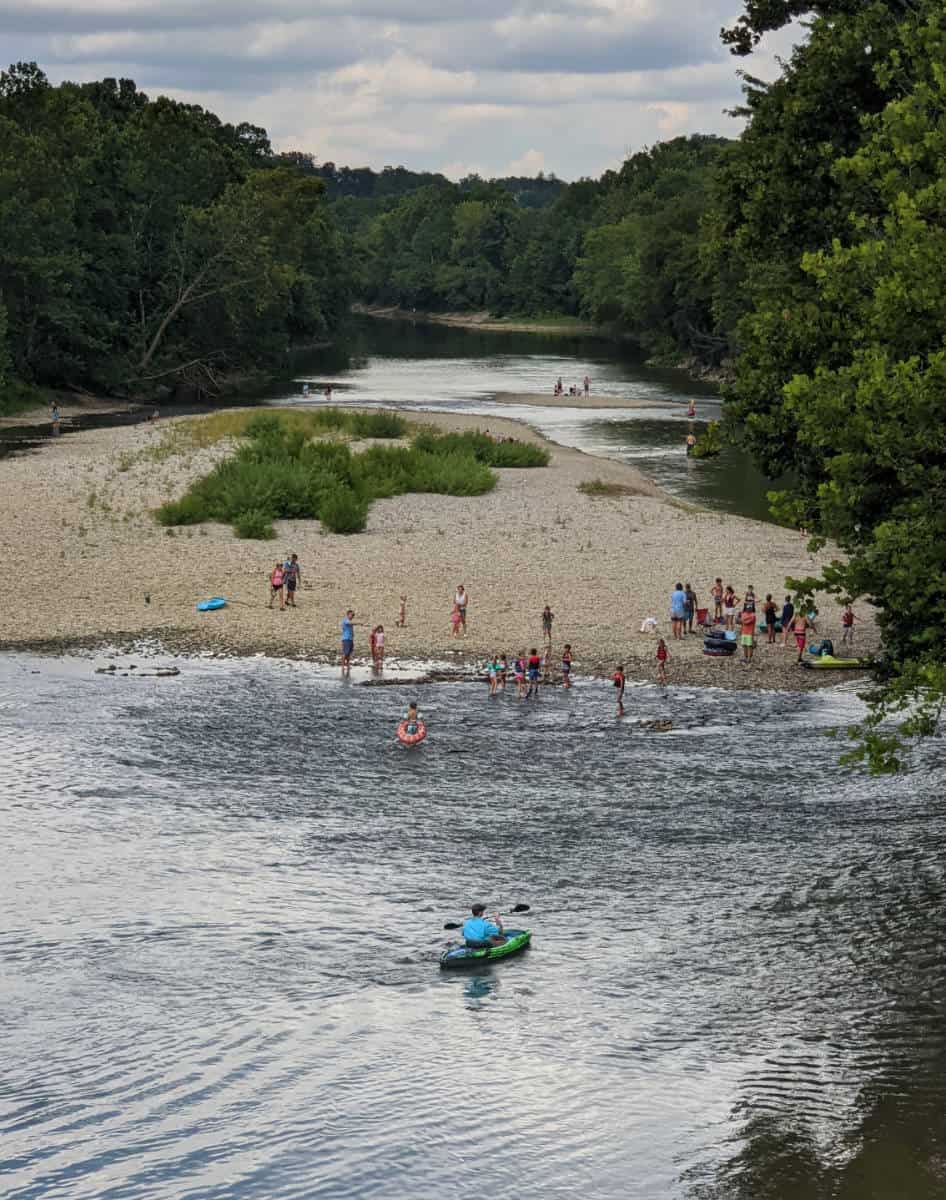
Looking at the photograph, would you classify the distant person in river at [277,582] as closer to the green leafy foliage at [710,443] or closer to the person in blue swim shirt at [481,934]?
the green leafy foliage at [710,443]

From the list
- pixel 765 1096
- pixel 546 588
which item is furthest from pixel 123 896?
pixel 546 588

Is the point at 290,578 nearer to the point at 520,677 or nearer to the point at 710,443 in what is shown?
the point at 520,677

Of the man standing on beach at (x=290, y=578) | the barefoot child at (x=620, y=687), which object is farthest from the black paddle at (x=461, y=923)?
the man standing on beach at (x=290, y=578)

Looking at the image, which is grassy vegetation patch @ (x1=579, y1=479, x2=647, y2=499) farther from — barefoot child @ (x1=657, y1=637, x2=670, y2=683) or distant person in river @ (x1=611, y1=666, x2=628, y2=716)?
distant person in river @ (x1=611, y1=666, x2=628, y2=716)

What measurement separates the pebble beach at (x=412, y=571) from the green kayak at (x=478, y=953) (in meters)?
14.9

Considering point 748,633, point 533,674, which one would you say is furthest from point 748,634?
point 533,674

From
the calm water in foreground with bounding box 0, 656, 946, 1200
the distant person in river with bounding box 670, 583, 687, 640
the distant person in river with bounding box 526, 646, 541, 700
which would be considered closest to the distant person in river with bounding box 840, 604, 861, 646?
the distant person in river with bounding box 670, 583, 687, 640

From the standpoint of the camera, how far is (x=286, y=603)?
1647 inches

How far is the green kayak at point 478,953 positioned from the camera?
21.6 m

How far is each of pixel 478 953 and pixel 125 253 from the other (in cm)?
8782

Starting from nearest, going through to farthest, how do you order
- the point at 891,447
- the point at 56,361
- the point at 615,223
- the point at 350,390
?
the point at 891,447, the point at 56,361, the point at 350,390, the point at 615,223

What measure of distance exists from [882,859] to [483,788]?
24.1 feet

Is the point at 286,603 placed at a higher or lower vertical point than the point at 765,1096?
higher

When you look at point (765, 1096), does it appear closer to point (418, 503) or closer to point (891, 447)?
point (891, 447)
